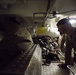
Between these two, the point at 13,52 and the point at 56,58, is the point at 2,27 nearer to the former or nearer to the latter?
the point at 13,52

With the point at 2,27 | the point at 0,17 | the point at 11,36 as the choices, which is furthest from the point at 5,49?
the point at 0,17

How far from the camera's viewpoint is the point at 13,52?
2.45 meters

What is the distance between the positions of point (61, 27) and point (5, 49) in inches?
35.7

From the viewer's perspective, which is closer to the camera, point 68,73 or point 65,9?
point 68,73

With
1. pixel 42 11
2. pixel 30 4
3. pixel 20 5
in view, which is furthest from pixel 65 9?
pixel 20 5

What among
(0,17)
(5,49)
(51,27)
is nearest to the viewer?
(5,49)

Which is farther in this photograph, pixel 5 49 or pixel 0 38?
pixel 0 38

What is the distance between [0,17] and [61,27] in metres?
1.29

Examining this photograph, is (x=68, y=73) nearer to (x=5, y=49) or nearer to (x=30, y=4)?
(x=5, y=49)

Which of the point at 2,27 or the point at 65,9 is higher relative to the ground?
the point at 65,9

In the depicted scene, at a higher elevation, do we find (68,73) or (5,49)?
(5,49)

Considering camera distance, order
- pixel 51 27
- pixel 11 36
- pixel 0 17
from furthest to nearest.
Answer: pixel 51 27 < pixel 0 17 < pixel 11 36

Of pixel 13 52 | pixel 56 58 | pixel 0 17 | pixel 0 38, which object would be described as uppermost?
pixel 0 17

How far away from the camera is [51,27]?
6.37 meters
